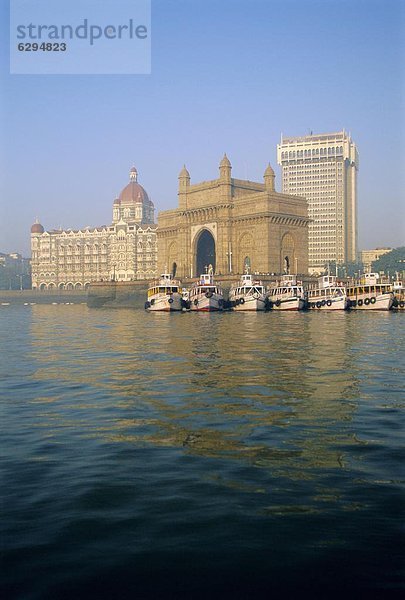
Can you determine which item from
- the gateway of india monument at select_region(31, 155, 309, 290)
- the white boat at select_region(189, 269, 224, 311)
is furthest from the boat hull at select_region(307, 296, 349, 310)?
the gateway of india monument at select_region(31, 155, 309, 290)

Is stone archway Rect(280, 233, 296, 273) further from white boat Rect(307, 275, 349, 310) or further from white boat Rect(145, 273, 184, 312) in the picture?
white boat Rect(145, 273, 184, 312)

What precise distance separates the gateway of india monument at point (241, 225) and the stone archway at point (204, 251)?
348 mm

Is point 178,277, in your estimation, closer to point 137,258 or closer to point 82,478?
point 137,258

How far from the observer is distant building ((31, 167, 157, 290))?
16688 centimetres

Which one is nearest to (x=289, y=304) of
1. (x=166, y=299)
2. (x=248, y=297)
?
(x=248, y=297)

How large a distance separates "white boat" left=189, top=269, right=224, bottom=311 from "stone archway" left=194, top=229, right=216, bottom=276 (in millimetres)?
34786

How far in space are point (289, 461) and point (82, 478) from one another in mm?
3245

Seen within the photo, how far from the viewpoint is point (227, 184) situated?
103m

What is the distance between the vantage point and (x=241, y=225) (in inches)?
4028

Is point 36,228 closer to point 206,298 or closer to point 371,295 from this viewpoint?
point 206,298

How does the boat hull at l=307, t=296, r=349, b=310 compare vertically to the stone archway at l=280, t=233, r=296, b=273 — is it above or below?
below

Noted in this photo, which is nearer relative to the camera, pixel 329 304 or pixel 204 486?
pixel 204 486

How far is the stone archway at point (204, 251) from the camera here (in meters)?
113

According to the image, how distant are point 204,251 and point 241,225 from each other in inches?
620
